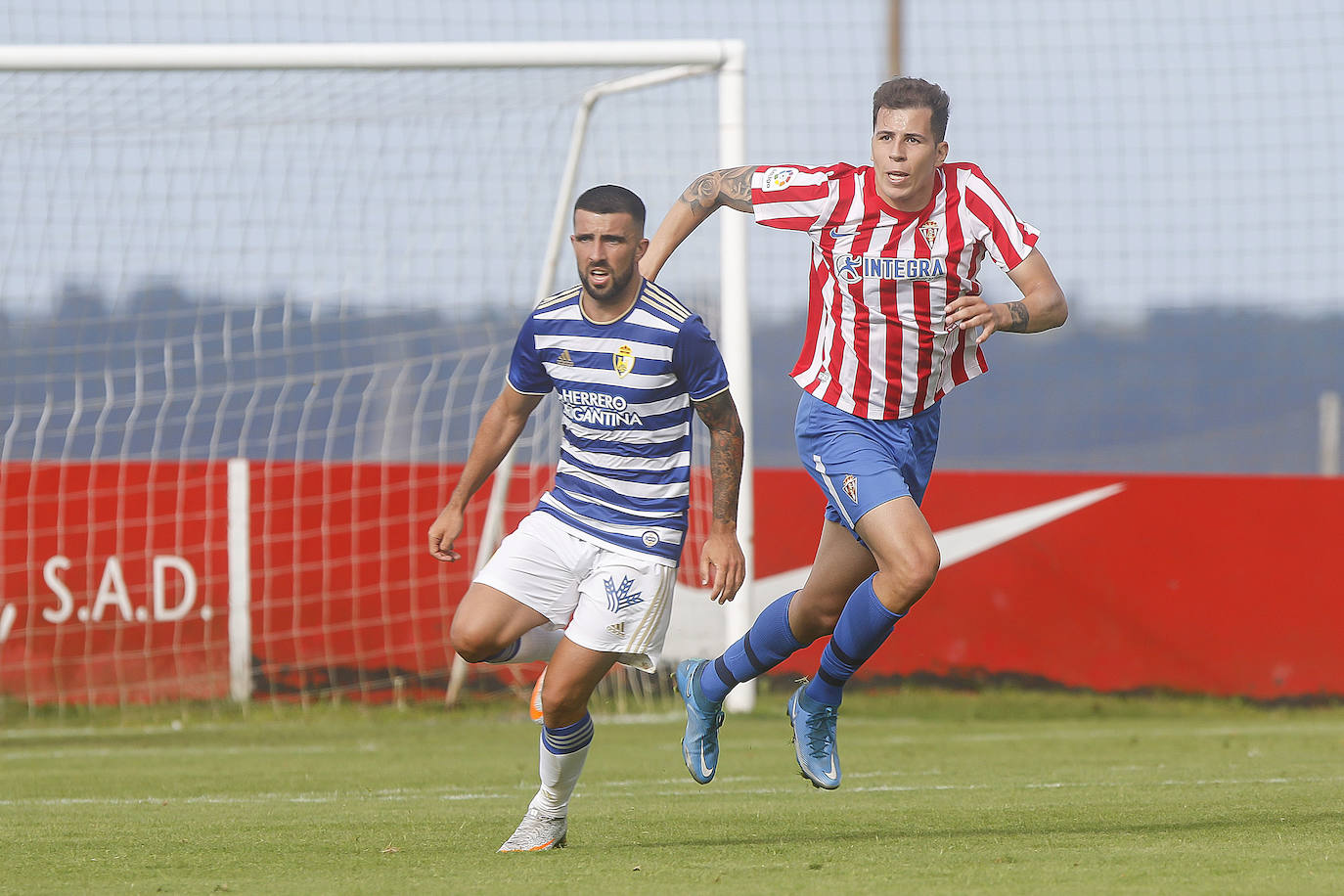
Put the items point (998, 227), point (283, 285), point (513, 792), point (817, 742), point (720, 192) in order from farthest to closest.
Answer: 1. point (283, 285)
2. point (513, 792)
3. point (720, 192)
4. point (817, 742)
5. point (998, 227)

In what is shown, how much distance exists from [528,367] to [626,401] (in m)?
0.40

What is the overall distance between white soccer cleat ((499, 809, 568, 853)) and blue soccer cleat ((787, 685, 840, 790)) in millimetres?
935

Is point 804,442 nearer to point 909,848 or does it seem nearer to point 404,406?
point 909,848

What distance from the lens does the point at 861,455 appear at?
17.5 ft

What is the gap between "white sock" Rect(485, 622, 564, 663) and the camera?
17.1 ft

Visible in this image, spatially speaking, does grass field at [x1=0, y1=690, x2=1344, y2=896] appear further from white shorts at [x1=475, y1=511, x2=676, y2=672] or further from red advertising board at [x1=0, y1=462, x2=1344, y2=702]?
white shorts at [x1=475, y1=511, x2=676, y2=672]

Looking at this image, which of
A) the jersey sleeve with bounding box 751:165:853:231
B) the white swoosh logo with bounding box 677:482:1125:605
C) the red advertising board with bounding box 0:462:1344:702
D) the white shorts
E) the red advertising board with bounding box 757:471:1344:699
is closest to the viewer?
the white shorts

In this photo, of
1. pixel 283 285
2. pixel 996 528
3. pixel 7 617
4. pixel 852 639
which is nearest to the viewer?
pixel 852 639

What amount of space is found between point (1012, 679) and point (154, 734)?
18.3 feet

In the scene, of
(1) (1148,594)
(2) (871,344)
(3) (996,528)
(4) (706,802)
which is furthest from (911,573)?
(1) (1148,594)

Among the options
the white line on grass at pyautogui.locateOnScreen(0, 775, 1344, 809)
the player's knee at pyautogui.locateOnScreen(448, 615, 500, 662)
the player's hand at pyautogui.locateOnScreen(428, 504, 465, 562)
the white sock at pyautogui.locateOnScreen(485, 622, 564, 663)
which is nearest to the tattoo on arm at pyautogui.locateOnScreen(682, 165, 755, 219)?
the player's hand at pyautogui.locateOnScreen(428, 504, 465, 562)

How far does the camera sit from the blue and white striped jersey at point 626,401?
4.99m

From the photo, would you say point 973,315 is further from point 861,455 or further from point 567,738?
point 567,738

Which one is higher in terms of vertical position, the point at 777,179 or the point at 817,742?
the point at 777,179
